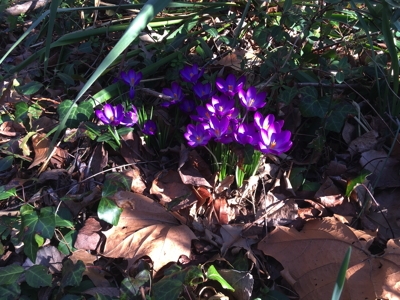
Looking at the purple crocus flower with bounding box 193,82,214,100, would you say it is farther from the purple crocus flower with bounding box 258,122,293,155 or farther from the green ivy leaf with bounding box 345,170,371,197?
the green ivy leaf with bounding box 345,170,371,197

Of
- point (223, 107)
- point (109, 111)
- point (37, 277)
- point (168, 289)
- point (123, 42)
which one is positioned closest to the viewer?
point (123, 42)

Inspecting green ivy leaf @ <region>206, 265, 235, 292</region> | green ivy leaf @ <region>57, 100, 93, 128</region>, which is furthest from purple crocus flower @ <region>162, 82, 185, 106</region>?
green ivy leaf @ <region>206, 265, 235, 292</region>

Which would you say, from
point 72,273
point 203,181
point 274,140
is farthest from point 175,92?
point 72,273

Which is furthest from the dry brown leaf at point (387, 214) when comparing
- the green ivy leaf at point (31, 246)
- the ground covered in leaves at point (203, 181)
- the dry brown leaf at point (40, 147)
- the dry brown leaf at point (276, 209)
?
the dry brown leaf at point (40, 147)

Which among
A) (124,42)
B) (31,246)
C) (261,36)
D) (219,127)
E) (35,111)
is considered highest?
(124,42)

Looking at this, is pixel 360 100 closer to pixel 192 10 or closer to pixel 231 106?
pixel 231 106

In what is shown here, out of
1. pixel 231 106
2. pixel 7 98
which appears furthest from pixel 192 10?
pixel 7 98

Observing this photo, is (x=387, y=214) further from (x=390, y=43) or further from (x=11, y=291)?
(x=11, y=291)
